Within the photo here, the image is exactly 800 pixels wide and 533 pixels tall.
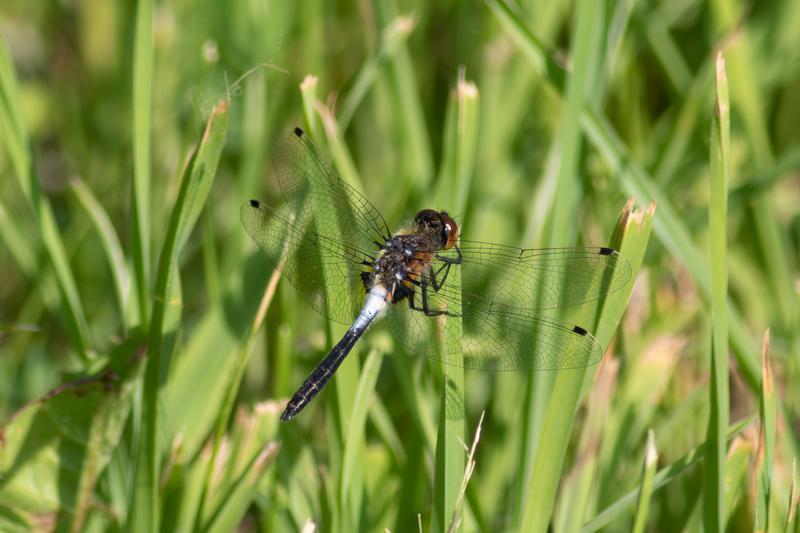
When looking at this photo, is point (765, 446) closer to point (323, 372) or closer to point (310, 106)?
point (323, 372)

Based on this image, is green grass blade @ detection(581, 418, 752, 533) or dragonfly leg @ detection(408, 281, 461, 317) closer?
green grass blade @ detection(581, 418, 752, 533)

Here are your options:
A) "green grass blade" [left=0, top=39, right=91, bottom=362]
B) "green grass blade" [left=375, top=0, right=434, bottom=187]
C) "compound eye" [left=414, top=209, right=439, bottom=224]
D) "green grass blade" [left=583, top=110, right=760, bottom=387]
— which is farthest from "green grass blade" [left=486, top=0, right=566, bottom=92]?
"green grass blade" [left=0, top=39, right=91, bottom=362]

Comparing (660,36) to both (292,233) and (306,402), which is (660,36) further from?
(306,402)

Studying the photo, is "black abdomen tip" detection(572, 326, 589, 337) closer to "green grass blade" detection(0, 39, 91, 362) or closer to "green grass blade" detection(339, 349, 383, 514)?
"green grass blade" detection(339, 349, 383, 514)

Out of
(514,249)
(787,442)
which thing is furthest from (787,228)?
(514,249)

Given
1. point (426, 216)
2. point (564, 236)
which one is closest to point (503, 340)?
point (564, 236)

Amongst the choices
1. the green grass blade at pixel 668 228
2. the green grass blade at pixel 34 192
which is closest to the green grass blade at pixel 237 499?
the green grass blade at pixel 34 192

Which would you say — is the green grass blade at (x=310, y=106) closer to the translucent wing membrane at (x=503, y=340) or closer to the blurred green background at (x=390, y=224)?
the blurred green background at (x=390, y=224)
